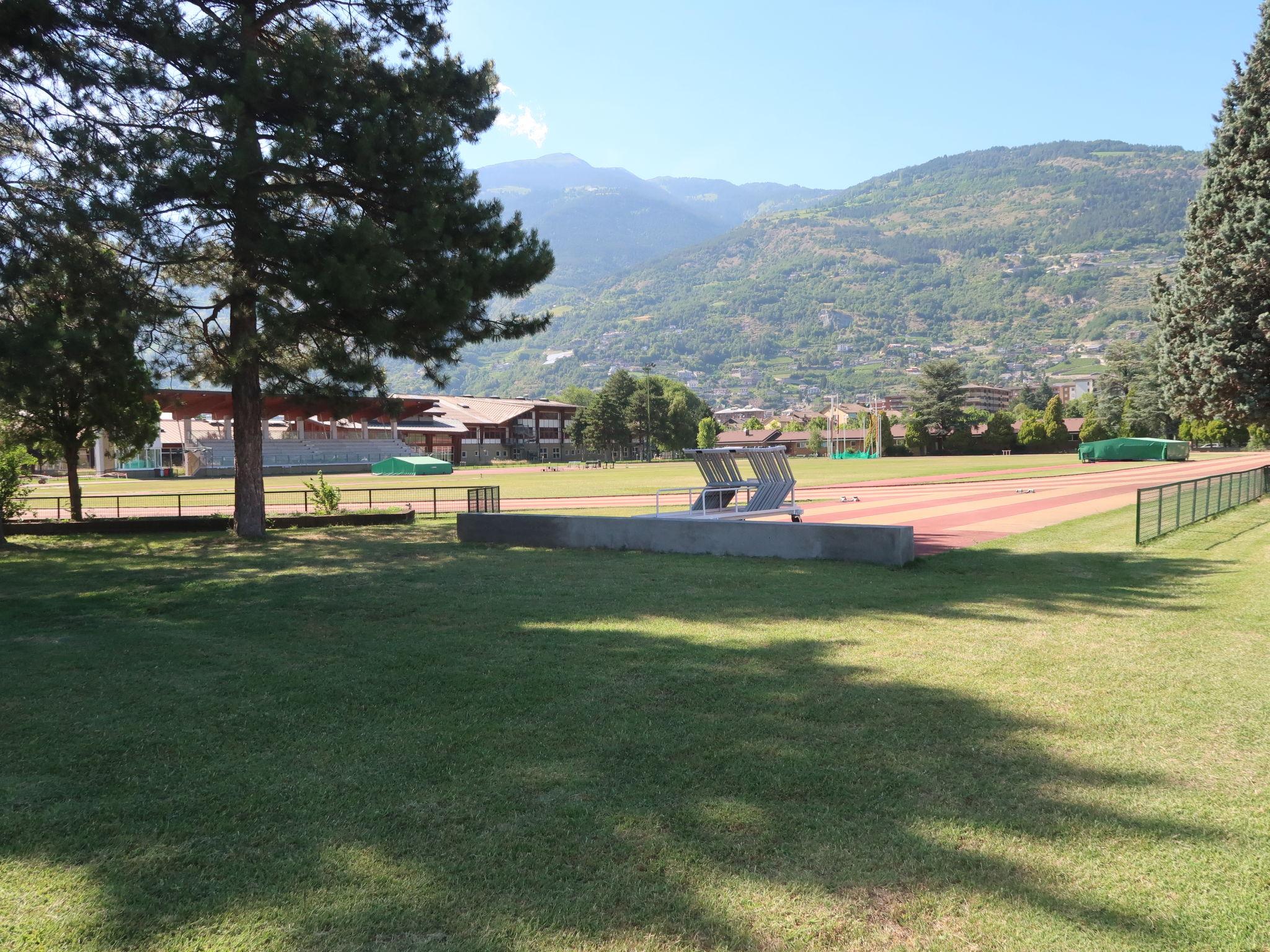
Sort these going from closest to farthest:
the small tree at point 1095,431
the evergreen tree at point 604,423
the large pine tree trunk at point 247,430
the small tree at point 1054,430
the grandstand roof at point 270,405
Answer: the large pine tree trunk at point 247,430
the grandstand roof at point 270,405
the small tree at point 1095,431
the small tree at point 1054,430
the evergreen tree at point 604,423

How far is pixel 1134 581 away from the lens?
35.4ft

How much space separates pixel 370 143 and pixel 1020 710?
12.5 meters

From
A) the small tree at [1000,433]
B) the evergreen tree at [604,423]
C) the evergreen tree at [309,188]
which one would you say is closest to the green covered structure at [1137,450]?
the small tree at [1000,433]

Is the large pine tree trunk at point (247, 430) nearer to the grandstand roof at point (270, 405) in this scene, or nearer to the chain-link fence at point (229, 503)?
the grandstand roof at point (270, 405)

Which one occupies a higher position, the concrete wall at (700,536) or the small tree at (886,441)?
the small tree at (886,441)

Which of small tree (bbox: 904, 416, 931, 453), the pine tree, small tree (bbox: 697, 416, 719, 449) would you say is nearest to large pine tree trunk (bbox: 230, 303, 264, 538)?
the pine tree

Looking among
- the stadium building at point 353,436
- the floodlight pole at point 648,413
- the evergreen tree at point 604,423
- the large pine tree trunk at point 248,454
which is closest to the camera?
the large pine tree trunk at point 248,454

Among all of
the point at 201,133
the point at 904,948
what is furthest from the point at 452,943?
the point at 201,133

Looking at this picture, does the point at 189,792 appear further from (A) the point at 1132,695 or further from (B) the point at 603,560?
(B) the point at 603,560

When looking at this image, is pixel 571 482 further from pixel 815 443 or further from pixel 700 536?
pixel 815 443

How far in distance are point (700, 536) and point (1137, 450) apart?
63.6 metres

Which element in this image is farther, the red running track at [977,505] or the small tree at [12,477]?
the small tree at [12,477]

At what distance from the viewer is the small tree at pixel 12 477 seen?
63.0 feet

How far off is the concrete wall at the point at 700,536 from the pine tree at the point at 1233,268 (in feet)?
59.3
